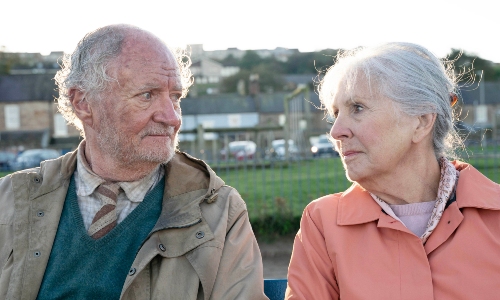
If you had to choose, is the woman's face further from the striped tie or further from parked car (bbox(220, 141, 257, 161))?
parked car (bbox(220, 141, 257, 161))

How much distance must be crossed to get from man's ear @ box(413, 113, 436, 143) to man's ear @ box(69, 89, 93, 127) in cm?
164

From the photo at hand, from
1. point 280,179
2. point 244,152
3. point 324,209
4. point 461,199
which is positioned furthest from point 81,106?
point 244,152

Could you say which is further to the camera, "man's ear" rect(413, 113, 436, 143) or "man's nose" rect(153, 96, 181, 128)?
"man's nose" rect(153, 96, 181, 128)

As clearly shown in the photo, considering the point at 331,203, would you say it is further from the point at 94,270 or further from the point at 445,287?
the point at 94,270

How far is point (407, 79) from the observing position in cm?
247

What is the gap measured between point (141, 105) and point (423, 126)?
4.41 ft

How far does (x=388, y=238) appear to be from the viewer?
2414 mm

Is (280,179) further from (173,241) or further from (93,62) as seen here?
(173,241)

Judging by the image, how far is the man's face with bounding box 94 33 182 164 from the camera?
9.33 ft

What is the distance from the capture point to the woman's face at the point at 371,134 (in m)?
2.48

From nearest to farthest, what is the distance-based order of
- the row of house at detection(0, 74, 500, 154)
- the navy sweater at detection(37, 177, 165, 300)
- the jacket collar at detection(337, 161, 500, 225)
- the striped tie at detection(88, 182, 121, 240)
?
the jacket collar at detection(337, 161, 500, 225) < the navy sweater at detection(37, 177, 165, 300) < the striped tie at detection(88, 182, 121, 240) < the row of house at detection(0, 74, 500, 154)

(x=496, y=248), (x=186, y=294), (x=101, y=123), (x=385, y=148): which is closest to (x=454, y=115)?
(x=385, y=148)

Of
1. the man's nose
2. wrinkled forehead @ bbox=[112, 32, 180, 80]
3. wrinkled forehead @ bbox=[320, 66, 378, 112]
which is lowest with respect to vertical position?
the man's nose

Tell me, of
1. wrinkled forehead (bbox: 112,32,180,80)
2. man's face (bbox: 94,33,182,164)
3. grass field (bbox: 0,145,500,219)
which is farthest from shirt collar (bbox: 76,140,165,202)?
grass field (bbox: 0,145,500,219)
